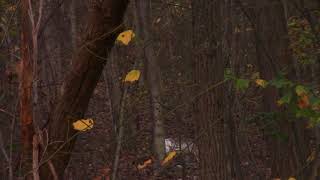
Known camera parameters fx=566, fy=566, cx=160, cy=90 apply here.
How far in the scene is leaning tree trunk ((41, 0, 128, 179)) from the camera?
3.12m

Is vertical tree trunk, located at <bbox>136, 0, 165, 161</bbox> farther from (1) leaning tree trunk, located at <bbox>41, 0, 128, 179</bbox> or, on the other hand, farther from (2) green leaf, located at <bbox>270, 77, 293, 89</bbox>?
(1) leaning tree trunk, located at <bbox>41, 0, 128, 179</bbox>

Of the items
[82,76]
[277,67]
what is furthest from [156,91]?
[82,76]

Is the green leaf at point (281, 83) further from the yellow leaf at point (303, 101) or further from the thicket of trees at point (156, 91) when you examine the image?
the yellow leaf at point (303, 101)

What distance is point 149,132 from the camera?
55.7 ft

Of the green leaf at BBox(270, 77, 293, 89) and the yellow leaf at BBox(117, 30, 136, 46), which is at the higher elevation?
the yellow leaf at BBox(117, 30, 136, 46)

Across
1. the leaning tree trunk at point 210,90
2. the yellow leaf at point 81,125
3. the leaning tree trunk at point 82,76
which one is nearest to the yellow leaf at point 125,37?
the leaning tree trunk at point 82,76

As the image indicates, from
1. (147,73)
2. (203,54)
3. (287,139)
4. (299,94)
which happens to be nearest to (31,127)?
(299,94)

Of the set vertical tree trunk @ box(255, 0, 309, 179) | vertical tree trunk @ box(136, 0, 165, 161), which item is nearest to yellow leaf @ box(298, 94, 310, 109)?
vertical tree trunk @ box(255, 0, 309, 179)

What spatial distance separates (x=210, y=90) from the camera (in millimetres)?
6066

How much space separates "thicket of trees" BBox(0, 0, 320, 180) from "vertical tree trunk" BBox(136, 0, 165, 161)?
3cm

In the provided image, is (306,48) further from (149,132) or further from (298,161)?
(149,132)

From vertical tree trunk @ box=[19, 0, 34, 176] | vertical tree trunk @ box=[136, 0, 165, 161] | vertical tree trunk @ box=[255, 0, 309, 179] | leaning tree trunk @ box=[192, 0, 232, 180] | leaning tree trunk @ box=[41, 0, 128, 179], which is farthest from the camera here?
vertical tree trunk @ box=[136, 0, 165, 161]

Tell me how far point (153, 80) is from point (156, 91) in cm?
40

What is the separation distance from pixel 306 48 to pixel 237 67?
3.82 ft
